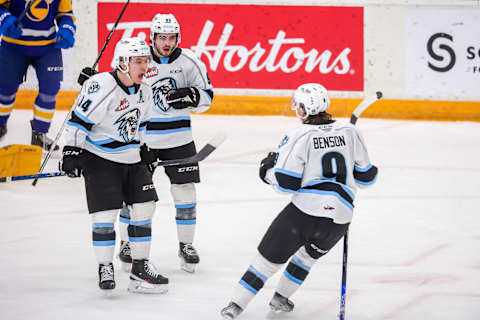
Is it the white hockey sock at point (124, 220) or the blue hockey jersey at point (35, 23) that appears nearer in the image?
the white hockey sock at point (124, 220)

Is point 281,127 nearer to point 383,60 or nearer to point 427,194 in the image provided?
point 383,60

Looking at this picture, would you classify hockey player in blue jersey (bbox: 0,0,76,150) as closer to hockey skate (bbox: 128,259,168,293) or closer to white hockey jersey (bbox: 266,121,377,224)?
hockey skate (bbox: 128,259,168,293)

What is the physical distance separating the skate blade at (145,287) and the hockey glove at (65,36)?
2.95 meters

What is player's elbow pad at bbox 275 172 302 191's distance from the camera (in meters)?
3.12

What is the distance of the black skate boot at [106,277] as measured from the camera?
351 cm

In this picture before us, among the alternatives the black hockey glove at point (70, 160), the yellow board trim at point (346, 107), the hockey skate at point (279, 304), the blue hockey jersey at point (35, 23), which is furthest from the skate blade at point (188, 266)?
the yellow board trim at point (346, 107)

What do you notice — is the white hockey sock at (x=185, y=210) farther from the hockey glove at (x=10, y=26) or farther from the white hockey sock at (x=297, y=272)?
the hockey glove at (x=10, y=26)

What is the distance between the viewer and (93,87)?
3.49 metres

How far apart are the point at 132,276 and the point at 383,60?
528 cm

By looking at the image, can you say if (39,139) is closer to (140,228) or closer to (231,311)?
(140,228)

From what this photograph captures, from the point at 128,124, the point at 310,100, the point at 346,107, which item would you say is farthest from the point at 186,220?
the point at 346,107

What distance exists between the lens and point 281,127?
7.96 meters

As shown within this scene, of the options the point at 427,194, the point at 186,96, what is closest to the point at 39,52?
the point at 186,96

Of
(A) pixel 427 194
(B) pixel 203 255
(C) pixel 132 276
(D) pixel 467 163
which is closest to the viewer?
(C) pixel 132 276
